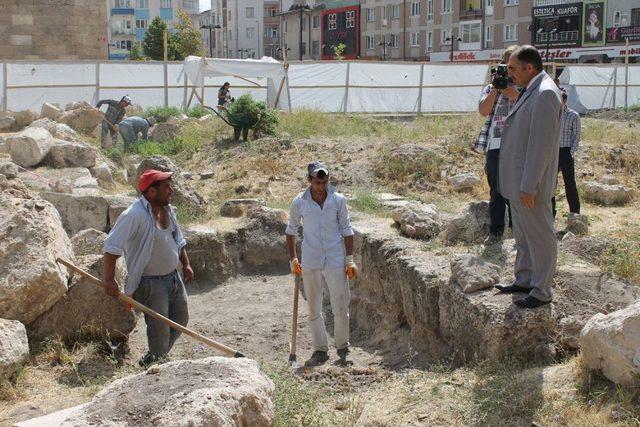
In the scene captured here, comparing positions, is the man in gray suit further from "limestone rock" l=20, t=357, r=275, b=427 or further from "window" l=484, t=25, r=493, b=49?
"window" l=484, t=25, r=493, b=49

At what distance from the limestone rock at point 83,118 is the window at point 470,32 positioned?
126 ft

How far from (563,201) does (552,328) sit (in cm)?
581

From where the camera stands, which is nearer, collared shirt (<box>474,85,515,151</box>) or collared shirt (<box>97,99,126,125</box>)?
collared shirt (<box>474,85,515,151</box>)

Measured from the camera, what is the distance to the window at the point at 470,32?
53.4 meters

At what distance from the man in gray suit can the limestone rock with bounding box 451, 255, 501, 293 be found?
1.39 feet

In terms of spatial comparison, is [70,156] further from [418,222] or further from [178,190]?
[418,222]

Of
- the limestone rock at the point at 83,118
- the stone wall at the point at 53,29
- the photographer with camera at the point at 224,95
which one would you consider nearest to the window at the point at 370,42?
the stone wall at the point at 53,29

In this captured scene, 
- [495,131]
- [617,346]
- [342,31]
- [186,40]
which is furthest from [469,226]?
[342,31]

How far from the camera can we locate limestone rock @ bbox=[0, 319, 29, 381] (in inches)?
204

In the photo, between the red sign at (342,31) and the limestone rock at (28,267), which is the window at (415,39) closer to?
the red sign at (342,31)

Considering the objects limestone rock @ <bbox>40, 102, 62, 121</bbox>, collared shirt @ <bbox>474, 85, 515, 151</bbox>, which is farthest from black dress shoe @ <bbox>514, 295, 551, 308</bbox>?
limestone rock @ <bbox>40, 102, 62, 121</bbox>

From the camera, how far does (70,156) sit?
45.1ft

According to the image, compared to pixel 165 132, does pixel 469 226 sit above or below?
below

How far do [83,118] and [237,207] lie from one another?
1036 cm
